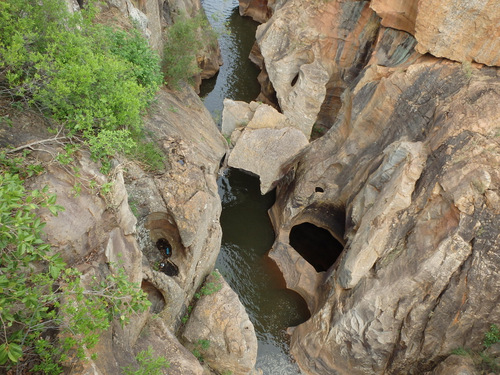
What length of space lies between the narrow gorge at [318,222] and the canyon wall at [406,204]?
5 cm

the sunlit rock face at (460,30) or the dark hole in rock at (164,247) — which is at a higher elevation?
the sunlit rock face at (460,30)

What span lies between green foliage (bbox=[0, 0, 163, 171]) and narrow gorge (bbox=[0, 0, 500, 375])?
0.39 metres

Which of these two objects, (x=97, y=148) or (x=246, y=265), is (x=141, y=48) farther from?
(x=246, y=265)

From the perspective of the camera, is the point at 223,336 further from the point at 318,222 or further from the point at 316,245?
the point at 318,222

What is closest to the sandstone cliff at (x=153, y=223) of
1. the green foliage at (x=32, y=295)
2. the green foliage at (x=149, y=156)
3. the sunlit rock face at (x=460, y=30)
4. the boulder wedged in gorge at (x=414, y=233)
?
the green foliage at (x=149, y=156)

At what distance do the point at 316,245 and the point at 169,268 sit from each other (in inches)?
344

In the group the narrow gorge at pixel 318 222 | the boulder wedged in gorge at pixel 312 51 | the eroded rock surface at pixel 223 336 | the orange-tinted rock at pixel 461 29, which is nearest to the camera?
the narrow gorge at pixel 318 222

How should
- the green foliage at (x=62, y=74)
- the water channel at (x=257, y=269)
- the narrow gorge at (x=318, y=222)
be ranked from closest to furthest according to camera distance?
the green foliage at (x=62, y=74), the narrow gorge at (x=318, y=222), the water channel at (x=257, y=269)

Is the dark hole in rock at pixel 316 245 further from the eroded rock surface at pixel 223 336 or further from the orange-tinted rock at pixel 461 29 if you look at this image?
the orange-tinted rock at pixel 461 29

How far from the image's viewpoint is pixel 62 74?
21.0 feet

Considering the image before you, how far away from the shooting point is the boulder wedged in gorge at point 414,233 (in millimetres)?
9516

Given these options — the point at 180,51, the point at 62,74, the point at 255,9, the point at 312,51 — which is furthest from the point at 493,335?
the point at 255,9

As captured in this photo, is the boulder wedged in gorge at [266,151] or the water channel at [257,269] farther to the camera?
the boulder wedged in gorge at [266,151]

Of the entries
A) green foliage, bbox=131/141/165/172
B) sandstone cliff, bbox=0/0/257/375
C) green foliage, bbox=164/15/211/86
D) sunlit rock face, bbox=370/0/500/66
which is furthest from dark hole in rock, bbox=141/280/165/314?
sunlit rock face, bbox=370/0/500/66
